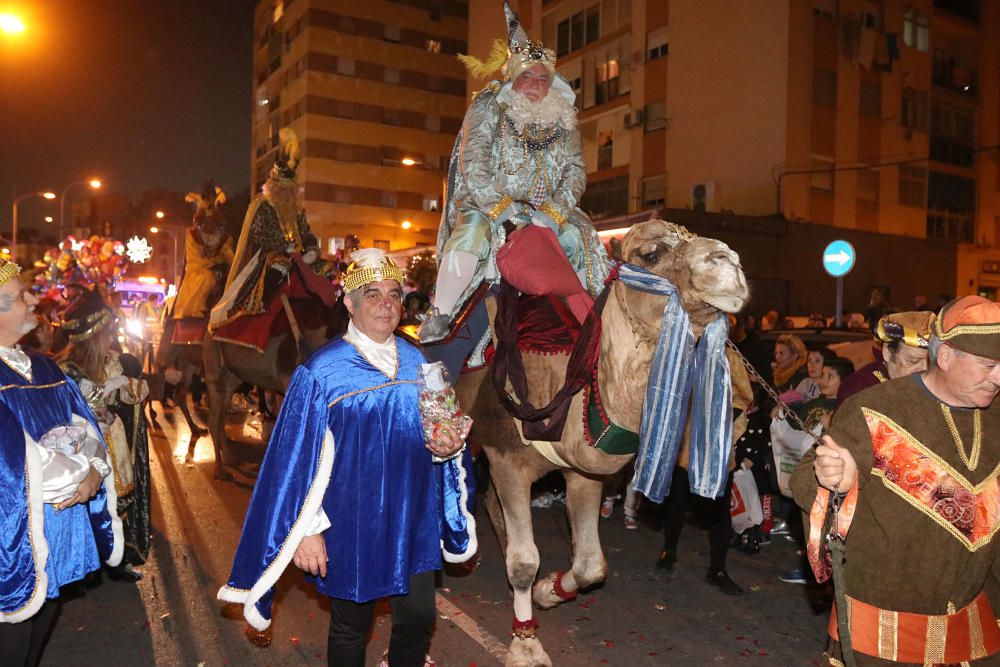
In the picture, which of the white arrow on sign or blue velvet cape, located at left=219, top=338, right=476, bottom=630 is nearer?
blue velvet cape, located at left=219, top=338, right=476, bottom=630

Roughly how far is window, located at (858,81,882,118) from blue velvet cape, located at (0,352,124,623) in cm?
2802

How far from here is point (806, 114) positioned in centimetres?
2458

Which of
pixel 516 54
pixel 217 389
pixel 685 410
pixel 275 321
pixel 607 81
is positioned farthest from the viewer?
pixel 607 81

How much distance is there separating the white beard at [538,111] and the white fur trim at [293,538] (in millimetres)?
2853

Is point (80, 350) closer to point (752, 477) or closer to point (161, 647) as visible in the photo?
point (161, 647)

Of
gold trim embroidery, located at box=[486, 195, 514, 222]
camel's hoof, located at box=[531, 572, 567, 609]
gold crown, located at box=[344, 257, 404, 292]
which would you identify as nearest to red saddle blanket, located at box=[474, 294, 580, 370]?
gold trim embroidery, located at box=[486, 195, 514, 222]

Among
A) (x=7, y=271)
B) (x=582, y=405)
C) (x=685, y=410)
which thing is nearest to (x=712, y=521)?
(x=582, y=405)

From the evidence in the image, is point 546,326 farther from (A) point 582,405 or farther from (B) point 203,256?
(B) point 203,256

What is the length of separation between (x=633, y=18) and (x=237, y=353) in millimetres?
25589

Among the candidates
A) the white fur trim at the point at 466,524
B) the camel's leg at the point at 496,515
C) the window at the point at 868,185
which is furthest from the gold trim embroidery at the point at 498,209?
the window at the point at 868,185

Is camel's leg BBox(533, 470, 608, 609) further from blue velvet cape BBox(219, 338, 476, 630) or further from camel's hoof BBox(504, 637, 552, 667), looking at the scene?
blue velvet cape BBox(219, 338, 476, 630)

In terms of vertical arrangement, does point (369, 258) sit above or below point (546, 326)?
above

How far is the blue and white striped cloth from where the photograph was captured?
3.81 m

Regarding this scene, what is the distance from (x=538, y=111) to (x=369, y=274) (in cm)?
226
